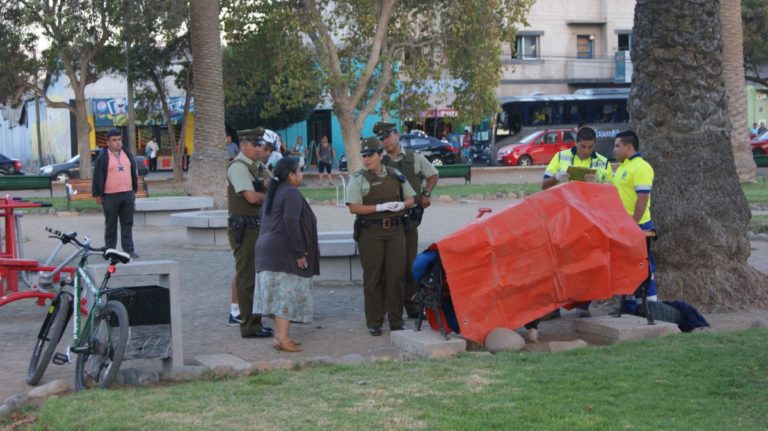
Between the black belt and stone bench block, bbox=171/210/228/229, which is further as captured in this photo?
stone bench block, bbox=171/210/228/229

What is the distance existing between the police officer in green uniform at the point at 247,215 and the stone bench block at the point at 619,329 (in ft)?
9.03

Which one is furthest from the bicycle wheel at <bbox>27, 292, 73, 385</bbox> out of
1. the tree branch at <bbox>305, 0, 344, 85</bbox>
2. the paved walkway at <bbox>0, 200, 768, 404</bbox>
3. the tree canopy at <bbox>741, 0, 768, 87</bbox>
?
the tree canopy at <bbox>741, 0, 768, 87</bbox>

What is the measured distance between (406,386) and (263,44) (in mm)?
27883

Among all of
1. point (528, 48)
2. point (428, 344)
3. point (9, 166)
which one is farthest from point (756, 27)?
point (428, 344)

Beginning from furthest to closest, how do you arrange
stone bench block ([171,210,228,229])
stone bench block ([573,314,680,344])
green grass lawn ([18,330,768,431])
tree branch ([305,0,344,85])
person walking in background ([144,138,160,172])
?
person walking in background ([144,138,160,172]) → tree branch ([305,0,344,85]) → stone bench block ([171,210,228,229]) → stone bench block ([573,314,680,344]) → green grass lawn ([18,330,768,431])

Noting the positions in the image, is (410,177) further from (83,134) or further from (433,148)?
(433,148)

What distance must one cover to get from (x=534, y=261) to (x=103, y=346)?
3.24 m

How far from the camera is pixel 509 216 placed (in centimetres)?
839

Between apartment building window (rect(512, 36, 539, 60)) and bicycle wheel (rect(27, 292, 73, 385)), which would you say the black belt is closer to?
bicycle wheel (rect(27, 292, 73, 385))

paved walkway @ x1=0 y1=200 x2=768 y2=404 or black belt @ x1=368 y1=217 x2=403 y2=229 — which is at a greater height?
black belt @ x1=368 y1=217 x2=403 y2=229

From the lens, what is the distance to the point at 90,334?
749 cm

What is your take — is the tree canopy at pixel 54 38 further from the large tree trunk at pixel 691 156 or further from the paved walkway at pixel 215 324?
the large tree trunk at pixel 691 156

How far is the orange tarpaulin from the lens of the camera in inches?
326

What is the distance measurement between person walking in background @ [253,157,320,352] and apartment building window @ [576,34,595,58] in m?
51.8
